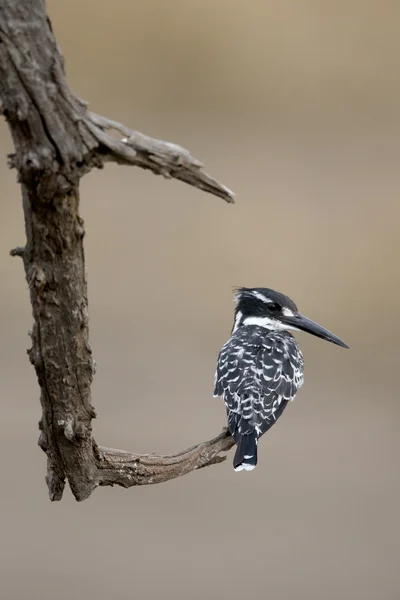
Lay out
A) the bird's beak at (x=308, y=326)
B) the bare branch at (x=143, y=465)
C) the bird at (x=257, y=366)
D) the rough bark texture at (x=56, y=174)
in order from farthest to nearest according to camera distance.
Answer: the bird's beak at (x=308, y=326), the bird at (x=257, y=366), the bare branch at (x=143, y=465), the rough bark texture at (x=56, y=174)

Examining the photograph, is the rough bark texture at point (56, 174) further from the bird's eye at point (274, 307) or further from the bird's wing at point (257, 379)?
the bird's eye at point (274, 307)

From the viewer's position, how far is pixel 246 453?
101 inches

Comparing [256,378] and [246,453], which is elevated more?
[256,378]

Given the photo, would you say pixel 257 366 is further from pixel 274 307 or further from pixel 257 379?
pixel 274 307

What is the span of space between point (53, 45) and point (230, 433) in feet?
4.86

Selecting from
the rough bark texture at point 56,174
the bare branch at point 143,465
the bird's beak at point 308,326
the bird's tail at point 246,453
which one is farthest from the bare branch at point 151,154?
the bird's beak at point 308,326

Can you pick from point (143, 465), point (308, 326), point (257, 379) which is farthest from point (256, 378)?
point (143, 465)

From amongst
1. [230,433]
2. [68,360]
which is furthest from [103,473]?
[230,433]

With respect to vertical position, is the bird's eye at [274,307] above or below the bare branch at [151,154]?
above

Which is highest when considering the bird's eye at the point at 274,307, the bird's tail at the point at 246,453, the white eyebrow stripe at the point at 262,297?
the white eyebrow stripe at the point at 262,297

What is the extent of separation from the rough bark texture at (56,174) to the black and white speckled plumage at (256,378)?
0.86 m

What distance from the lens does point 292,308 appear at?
10.0ft

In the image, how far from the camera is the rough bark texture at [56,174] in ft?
4.63

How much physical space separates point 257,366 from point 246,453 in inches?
15.0
